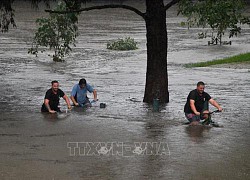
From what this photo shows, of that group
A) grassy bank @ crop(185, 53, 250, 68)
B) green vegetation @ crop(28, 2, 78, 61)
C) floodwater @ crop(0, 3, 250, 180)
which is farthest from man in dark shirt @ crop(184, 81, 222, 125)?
green vegetation @ crop(28, 2, 78, 61)

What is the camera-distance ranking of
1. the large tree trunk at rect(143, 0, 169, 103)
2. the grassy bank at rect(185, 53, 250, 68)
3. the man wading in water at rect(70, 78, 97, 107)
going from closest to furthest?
the man wading in water at rect(70, 78, 97, 107) < the large tree trunk at rect(143, 0, 169, 103) < the grassy bank at rect(185, 53, 250, 68)

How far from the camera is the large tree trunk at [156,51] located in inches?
877

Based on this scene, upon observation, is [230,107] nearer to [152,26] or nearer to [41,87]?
[152,26]

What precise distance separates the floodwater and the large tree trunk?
1.98 ft

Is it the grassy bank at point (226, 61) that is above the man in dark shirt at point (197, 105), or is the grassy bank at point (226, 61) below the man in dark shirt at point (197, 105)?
below

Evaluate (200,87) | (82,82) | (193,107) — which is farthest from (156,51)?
(193,107)

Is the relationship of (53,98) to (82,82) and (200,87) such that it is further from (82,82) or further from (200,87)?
(200,87)

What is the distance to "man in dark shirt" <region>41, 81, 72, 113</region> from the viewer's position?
1978cm

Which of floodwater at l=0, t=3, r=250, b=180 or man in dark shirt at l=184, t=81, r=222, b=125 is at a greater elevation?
man in dark shirt at l=184, t=81, r=222, b=125

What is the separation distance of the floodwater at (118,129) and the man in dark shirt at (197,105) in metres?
0.39

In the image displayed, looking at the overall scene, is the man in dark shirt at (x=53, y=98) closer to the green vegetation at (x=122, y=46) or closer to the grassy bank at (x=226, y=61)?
the grassy bank at (x=226, y=61)

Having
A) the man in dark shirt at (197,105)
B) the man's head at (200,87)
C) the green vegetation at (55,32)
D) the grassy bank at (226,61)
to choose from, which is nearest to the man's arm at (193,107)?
the man in dark shirt at (197,105)

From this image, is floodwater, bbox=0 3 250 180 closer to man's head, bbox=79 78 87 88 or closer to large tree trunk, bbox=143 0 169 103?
large tree trunk, bbox=143 0 169 103

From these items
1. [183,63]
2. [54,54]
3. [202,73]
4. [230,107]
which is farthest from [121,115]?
[54,54]
